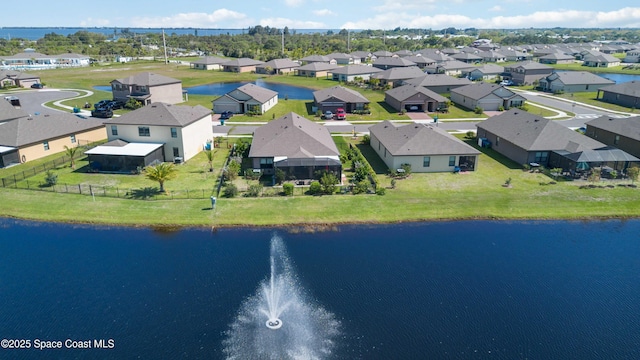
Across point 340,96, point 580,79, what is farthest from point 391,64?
point 340,96

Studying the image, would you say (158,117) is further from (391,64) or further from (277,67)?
(391,64)

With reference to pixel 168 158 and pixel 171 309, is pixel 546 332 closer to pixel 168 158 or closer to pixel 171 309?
pixel 171 309

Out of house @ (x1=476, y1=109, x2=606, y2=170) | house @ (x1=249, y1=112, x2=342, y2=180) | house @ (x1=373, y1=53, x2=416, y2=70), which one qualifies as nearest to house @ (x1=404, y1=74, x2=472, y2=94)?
house @ (x1=373, y1=53, x2=416, y2=70)

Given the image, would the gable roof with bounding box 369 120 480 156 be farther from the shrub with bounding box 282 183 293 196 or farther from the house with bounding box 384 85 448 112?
the house with bounding box 384 85 448 112

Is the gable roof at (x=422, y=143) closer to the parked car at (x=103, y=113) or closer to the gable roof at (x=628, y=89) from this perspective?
the parked car at (x=103, y=113)

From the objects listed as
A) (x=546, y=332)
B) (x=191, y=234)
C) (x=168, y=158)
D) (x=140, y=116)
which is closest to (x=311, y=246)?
(x=191, y=234)

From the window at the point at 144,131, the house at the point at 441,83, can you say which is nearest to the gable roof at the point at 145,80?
the window at the point at 144,131

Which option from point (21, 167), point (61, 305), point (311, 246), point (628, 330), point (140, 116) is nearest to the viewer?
point (628, 330)
